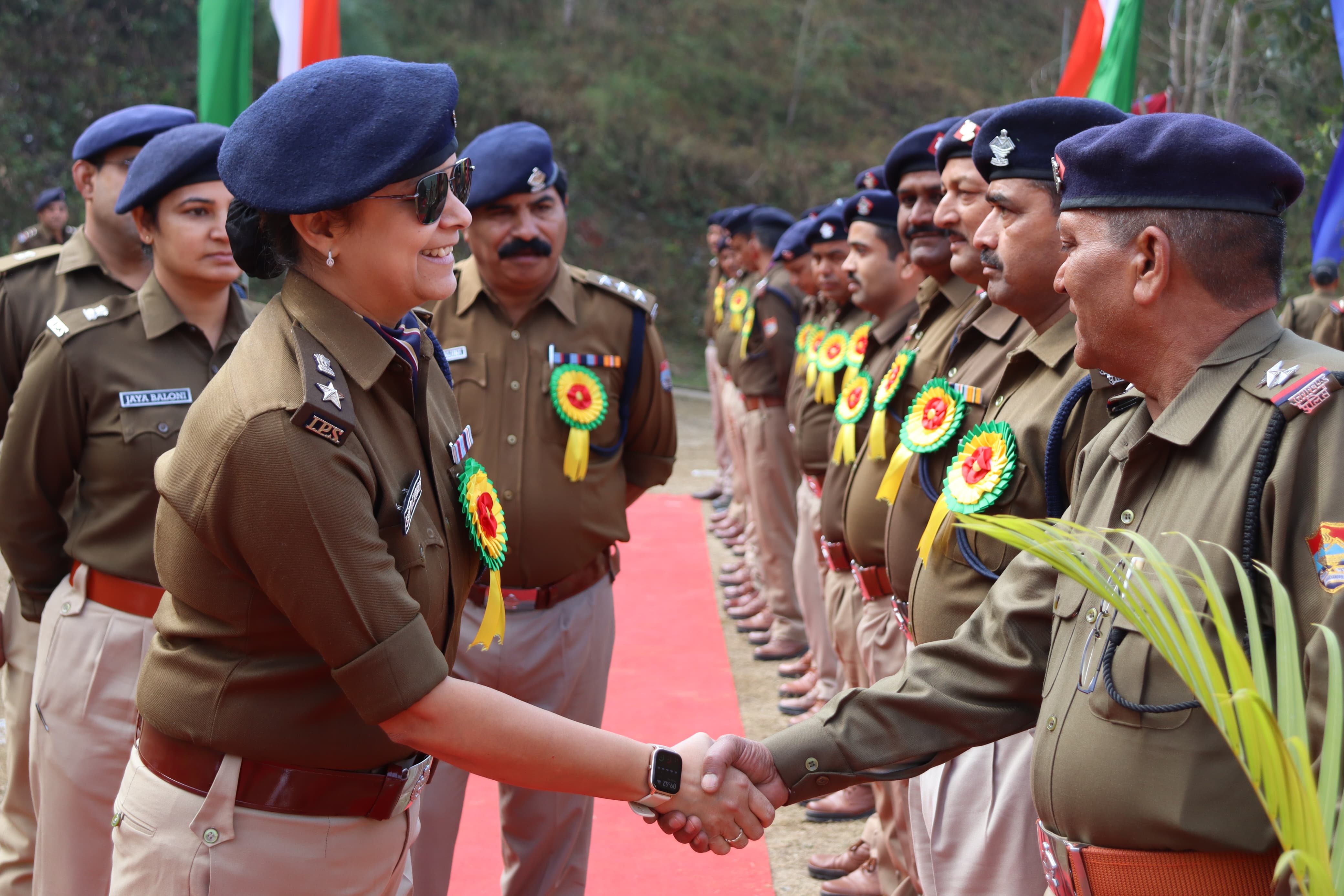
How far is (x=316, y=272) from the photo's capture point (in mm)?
2066

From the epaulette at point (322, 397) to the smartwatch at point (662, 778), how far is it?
0.90 meters

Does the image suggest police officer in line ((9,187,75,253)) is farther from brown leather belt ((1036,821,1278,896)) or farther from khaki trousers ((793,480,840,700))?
brown leather belt ((1036,821,1278,896))

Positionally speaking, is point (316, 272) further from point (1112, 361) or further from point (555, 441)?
point (555, 441)

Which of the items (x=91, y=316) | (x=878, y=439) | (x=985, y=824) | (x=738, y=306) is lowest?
(x=738, y=306)

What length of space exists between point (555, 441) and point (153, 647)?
5.62ft

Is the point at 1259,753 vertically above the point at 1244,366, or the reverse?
the point at 1244,366

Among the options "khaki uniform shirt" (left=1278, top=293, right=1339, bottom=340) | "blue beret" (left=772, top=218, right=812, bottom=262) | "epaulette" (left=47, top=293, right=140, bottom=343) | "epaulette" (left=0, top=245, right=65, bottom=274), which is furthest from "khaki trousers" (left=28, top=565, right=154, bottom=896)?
"khaki uniform shirt" (left=1278, top=293, right=1339, bottom=340)

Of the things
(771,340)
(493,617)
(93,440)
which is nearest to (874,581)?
(493,617)

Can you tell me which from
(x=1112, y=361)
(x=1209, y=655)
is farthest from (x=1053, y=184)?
(x=1209, y=655)

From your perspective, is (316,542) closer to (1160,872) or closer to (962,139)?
(1160,872)

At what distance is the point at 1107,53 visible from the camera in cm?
482

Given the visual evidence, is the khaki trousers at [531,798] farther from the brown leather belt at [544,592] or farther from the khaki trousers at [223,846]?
the khaki trousers at [223,846]

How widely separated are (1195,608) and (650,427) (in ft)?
7.79

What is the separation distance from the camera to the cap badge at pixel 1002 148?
8.82 feet
